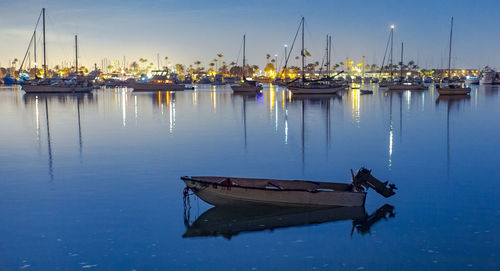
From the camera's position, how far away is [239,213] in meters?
14.4

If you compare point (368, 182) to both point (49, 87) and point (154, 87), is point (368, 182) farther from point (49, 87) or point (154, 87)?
point (154, 87)

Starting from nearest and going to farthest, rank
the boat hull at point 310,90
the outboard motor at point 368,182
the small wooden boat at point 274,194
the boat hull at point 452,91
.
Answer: the small wooden boat at point 274,194
the outboard motor at point 368,182
the boat hull at point 452,91
the boat hull at point 310,90

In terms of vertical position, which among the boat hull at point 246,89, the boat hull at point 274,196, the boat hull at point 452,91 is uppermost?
the boat hull at point 246,89

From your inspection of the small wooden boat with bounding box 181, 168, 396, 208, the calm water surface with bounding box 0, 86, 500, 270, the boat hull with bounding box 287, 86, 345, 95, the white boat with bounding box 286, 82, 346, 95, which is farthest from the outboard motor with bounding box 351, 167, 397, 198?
the boat hull with bounding box 287, 86, 345, 95

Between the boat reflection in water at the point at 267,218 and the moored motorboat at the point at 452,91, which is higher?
the moored motorboat at the point at 452,91

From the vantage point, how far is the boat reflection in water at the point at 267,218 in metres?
13.2

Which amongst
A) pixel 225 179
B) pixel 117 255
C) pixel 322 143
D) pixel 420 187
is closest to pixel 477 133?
pixel 322 143

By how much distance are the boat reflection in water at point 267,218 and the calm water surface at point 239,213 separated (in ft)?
0.19

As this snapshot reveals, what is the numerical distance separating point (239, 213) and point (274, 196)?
1183 millimetres

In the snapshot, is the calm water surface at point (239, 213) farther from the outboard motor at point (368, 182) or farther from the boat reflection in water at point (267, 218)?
the outboard motor at point (368, 182)

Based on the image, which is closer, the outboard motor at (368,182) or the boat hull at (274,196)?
the boat hull at (274,196)

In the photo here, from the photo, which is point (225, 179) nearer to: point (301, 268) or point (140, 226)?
point (140, 226)

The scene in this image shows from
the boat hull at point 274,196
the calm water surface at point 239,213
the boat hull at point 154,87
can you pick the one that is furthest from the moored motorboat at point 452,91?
the boat hull at point 274,196

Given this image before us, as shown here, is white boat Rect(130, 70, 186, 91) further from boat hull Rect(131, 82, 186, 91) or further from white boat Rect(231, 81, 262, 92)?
white boat Rect(231, 81, 262, 92)
